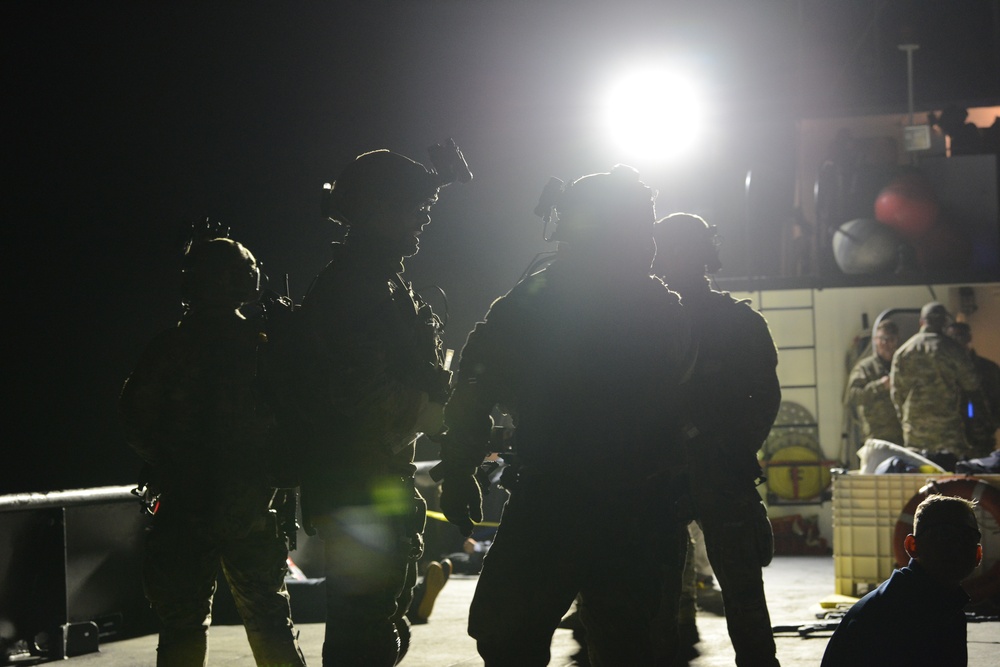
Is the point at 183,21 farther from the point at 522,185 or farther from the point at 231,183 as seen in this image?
the point at 522,185

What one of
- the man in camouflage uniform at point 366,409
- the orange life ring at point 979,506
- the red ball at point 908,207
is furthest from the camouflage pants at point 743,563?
the red ball at point 908,207

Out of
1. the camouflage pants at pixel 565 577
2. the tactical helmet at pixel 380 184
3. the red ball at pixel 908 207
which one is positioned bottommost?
the camouflage pants at pixel 565 577

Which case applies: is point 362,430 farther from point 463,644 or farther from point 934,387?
point 934,387

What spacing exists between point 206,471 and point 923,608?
256 centimetres

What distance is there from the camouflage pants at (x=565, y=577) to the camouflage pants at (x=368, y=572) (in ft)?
1.47

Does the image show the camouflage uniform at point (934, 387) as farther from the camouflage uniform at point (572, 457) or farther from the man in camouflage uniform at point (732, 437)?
the camouflage uniform at point (572, 457)

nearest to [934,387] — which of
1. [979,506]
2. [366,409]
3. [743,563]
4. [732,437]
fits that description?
[979,506]

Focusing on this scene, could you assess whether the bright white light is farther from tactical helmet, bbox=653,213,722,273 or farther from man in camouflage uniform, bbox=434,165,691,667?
man in camouflage uniform, bbox=434,165,691,667

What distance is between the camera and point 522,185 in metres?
12.9

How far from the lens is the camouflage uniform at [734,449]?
4840 millimetres

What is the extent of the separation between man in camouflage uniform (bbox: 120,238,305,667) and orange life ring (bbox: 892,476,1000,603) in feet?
16.0

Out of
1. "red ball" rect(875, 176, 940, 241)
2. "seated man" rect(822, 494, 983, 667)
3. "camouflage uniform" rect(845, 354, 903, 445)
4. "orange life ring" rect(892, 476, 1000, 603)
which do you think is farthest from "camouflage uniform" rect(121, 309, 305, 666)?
"red ball" rect(875, 176, 940, 241)

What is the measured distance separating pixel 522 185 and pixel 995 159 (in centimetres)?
620

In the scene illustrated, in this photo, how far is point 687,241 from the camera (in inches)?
215
